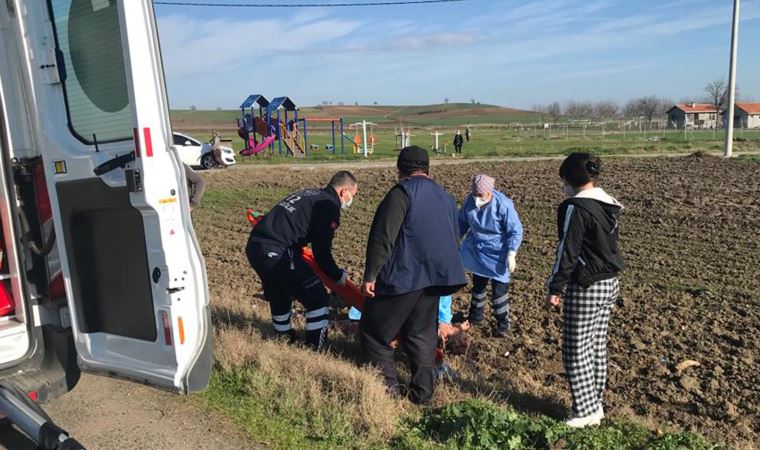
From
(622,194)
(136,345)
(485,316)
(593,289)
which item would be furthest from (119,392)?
(622,194)

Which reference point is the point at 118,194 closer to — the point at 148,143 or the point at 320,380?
the point at 148,143

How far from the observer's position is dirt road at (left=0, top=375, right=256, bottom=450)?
3844mm

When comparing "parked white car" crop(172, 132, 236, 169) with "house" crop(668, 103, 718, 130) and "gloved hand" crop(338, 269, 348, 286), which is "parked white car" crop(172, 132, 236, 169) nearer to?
"gloved hand" crop(338, 269, 348, 286)

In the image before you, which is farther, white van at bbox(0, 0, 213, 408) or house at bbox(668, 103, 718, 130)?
house at bbox(668, 103, 718, 130)

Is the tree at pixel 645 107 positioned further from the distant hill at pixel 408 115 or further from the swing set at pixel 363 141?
the swing set at pixel 363 141

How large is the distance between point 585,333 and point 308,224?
222 cm

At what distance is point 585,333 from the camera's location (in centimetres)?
415

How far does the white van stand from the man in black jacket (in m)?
1.68

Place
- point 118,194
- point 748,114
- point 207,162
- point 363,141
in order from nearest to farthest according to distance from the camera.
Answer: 1. point 118,194
2. point 207,162
3. point 363,141
4. point 748,114

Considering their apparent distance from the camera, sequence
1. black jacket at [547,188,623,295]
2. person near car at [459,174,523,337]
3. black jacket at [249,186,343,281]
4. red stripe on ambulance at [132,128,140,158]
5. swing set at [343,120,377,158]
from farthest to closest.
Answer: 1. swing set at [343,120,377,158]
2. person near car at [459,174,523,337]
3. black jacket at [249,186,343,281]
4. black jacket at [547,188,623,295]
5. red stripe on ambulance at [132,128,140,158]

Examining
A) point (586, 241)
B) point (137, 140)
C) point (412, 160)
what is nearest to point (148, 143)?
point (137, 140)

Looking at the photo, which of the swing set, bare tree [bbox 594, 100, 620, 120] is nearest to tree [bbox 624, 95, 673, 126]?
bare tree [bbox 594, 100, 620, 120]

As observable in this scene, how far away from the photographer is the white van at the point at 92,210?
314 centimetres

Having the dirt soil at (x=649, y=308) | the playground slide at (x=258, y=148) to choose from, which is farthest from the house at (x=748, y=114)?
the dirt soil at (x=649, y=308)
